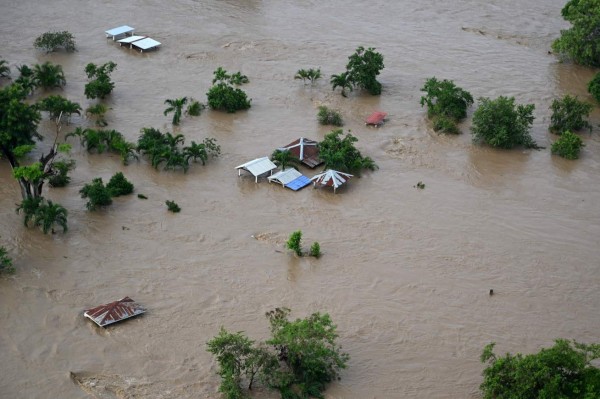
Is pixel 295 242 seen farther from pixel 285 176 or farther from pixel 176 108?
pixel 176 108

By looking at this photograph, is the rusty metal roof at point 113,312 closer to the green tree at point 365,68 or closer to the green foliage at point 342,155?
the green foliage at point 342,155

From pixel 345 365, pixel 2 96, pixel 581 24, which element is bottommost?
pixel 345 365

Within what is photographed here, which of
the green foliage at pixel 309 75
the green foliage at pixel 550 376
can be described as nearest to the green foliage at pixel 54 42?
the green foliage at pixel 309 75

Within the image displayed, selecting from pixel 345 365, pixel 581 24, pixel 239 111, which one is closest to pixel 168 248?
pixel 345 365

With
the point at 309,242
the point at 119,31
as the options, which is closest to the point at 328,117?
the point at 309,242

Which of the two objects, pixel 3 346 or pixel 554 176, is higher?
pixel 554 176

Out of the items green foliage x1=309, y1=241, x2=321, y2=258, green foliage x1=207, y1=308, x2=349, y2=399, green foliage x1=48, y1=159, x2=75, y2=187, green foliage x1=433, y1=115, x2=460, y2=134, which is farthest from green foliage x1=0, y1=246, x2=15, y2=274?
green foliage x1=433, y1=115, x2=460, y2=134

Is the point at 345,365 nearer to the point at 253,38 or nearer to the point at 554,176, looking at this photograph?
the point at 554,176
